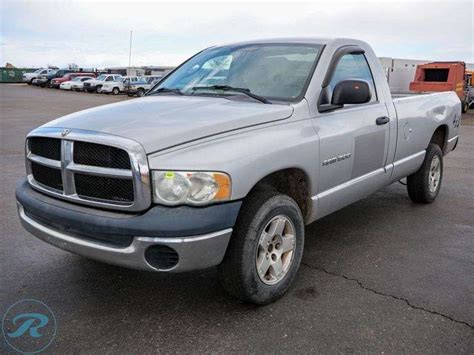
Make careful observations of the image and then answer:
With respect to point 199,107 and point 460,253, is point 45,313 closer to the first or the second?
point 199,107

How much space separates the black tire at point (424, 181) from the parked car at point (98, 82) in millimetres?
38254

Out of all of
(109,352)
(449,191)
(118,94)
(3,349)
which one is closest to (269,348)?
(109,352)

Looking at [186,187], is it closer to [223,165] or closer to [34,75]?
[223,165]

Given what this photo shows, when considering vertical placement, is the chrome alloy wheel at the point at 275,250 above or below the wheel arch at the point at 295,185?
below

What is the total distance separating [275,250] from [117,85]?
130 feet

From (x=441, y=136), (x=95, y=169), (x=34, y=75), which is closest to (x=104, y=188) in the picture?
(x=95, y=169)

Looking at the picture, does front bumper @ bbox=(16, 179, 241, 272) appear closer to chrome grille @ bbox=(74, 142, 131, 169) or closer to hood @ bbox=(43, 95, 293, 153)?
chrome grille @ bbox=(74, 142, 131, 169)

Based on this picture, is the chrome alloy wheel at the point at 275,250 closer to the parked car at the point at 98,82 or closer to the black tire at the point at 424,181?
the black tire at the point at 424,181

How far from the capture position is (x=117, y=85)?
133 feet

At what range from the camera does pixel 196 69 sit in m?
4.59

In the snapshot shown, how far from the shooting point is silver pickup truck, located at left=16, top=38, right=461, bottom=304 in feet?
9.14

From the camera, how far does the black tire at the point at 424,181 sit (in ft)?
18.7

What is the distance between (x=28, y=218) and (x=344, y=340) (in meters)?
2.30

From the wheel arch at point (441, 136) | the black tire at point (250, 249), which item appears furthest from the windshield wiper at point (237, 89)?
the wheel arch at point (441, 136)
